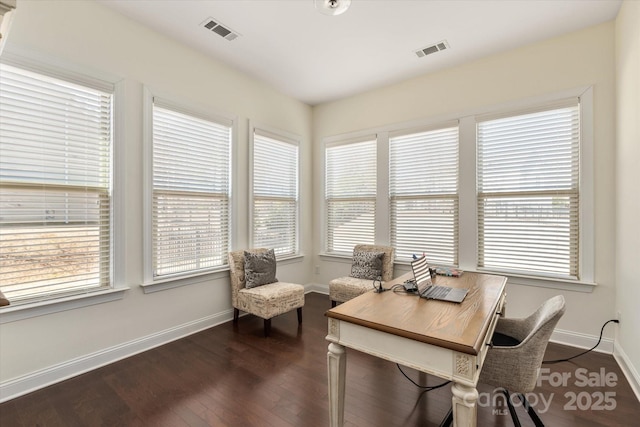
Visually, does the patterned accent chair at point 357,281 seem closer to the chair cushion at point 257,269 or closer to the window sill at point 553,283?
the chair cushion at point 257,269

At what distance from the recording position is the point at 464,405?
121 cm

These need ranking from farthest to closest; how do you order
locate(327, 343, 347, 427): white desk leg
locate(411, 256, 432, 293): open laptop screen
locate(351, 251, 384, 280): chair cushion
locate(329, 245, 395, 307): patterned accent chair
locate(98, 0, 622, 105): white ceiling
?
1. locate(351, 251, 384, 280): chair cushion
2. locate(329, 245, 395, 307): patterned accent chair
3. locate(98, 0, 622, 105): white ceiling
4. locate(411, 256, 432, 293): open laptop screen
5. locate(327, 343, 347, 427): white desk leg

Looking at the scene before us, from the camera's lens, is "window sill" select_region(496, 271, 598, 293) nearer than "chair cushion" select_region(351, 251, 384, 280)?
Yes

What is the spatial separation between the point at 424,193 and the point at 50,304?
396 centimetres

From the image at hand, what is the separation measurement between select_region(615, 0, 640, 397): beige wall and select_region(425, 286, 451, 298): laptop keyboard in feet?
4.93

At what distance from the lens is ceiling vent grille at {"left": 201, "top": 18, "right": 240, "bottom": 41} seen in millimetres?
2750

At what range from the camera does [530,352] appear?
4.86ft

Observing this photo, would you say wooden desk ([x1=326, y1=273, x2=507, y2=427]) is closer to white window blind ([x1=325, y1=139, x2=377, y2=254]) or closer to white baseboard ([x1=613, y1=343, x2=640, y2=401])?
white baseboard ([x1=613, y1=343, x2=640, y2=401])

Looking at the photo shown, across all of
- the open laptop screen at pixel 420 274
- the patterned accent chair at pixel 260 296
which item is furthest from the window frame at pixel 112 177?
the open laptop screen at pixel 420 274

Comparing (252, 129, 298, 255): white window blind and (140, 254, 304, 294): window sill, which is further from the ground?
(252, 129, 298, 255): white window blind

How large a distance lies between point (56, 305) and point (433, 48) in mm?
4305

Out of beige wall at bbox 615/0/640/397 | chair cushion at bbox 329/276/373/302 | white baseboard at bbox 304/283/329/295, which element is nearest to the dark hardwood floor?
beige wall at bbox 615/0/640/397

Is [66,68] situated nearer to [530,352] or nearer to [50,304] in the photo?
[50,304]

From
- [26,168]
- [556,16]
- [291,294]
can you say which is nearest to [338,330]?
[291,294]
